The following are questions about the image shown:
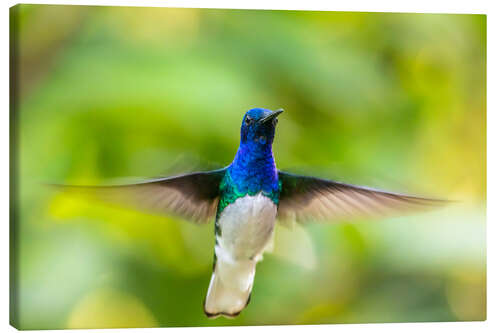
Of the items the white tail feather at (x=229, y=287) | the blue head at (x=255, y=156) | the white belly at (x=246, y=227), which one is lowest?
the white tail feather at (x=229, y=287)

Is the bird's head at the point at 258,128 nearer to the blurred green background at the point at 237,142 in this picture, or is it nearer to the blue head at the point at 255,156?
the blue head at the point at 255,156

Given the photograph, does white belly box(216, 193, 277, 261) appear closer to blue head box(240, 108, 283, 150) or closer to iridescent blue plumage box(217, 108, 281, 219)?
iridescent blue plumage box(217, 108, 281, 219)

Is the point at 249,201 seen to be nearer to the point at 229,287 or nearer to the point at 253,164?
the point at 253,164

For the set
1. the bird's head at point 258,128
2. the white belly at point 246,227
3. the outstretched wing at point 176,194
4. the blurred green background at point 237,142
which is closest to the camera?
the outstretched wing at point 176,194

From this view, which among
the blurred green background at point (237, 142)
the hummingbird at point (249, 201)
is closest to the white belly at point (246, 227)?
the hummingbird at point (249, 201)

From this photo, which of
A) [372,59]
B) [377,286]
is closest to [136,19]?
[372,59]

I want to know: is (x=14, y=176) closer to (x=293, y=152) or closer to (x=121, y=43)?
(x=121, y=43)
